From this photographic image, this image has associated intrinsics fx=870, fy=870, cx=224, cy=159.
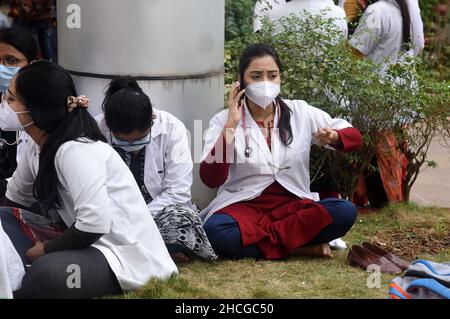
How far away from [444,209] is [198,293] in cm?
273

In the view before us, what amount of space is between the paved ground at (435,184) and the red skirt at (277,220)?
194cm

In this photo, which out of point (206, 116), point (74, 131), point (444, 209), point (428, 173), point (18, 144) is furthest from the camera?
point (428, 173)

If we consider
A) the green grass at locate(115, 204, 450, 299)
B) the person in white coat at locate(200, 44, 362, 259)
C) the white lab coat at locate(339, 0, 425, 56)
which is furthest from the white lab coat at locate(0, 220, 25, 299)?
the white lab coat at locate(339, 0, 425, 56)

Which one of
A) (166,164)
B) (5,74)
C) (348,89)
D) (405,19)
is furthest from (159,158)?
(405,19)

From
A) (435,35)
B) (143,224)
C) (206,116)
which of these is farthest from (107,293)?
(435,35)

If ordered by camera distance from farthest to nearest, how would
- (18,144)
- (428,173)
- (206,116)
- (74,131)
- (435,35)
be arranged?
(435,35), (428,173), (206,116), (18,144), (74,131)

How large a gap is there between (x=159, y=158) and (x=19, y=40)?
125 cm

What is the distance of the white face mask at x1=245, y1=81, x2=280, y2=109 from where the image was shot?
479 centimetres

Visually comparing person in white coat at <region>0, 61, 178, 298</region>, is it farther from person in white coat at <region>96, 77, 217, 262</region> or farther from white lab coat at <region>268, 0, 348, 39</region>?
white lab coat at <region>268, 0, 348, 39</region>

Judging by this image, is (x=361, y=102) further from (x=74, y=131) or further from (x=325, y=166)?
(x=74, y=131)

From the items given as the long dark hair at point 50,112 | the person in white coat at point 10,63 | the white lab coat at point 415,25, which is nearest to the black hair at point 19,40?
the person in white coat at point 10,63

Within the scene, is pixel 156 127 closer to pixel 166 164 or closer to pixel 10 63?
pixel 166 164

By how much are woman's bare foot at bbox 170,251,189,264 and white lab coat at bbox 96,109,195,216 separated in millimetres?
269

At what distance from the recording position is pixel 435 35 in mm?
10945
